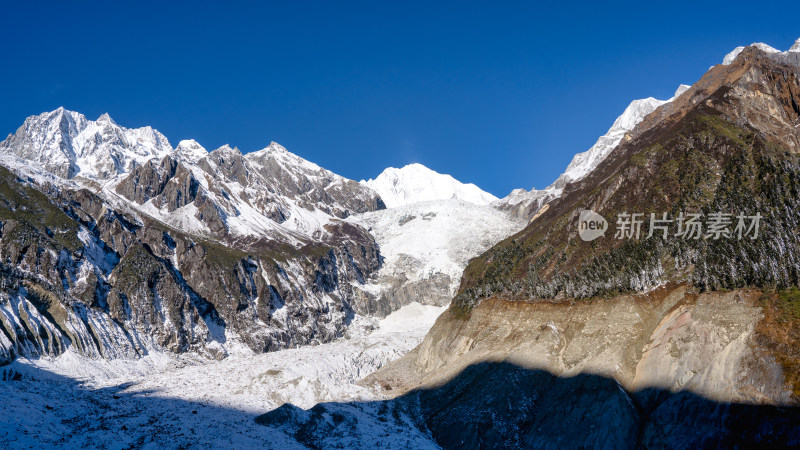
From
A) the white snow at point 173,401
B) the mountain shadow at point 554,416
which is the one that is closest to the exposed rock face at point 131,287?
the white snow at point 173,401

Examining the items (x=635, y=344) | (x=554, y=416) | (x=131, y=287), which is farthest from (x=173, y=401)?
(x=131, y=287)

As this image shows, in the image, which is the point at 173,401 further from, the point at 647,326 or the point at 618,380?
the point at 647,326

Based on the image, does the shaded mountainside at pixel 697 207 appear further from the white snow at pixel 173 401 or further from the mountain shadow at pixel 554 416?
the white snow at pixel 173 401

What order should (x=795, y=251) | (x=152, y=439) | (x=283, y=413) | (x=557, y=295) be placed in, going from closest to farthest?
(x=152, y=439)
(x=795, y=251)
(x=283, y=413)
(x=557, y=295)

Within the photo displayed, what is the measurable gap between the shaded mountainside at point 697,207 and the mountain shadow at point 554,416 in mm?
15659

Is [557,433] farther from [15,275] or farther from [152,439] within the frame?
[15,275]

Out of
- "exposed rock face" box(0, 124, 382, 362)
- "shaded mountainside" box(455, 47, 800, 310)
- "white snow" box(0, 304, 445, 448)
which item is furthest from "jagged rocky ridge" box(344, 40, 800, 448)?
"exposed rock face" box(0, 124, 382, 362)

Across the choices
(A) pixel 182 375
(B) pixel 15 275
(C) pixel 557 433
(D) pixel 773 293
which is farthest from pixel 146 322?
(D) pixel 773 293

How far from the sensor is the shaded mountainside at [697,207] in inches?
2361

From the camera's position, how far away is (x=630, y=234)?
78750mm

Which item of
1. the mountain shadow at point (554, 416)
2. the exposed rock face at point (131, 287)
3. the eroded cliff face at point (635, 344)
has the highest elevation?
the exposed rock face at point (131, 287)

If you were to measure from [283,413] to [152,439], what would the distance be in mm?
14932

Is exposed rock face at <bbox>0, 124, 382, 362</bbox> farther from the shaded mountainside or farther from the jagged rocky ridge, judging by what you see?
the shaded mountainside

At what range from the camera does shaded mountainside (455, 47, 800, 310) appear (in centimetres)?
5997
